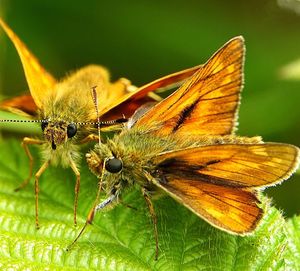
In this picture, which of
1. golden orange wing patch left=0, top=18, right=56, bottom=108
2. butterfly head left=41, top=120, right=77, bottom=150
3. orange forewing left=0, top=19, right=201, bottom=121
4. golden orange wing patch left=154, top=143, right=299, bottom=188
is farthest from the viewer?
golden orange wing patch left=0, top=18, right=56, bottom=108

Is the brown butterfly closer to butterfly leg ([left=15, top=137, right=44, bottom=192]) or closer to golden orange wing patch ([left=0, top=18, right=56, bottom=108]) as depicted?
butterfly leg ([left=15, top=137, right=44, bottom=192])

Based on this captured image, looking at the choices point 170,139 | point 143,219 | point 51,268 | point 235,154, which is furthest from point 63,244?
point 235,154

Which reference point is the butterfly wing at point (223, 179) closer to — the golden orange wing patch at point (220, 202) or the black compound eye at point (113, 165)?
the golden orange wing patch at point (220, 202)

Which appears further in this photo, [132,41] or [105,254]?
[132,41]

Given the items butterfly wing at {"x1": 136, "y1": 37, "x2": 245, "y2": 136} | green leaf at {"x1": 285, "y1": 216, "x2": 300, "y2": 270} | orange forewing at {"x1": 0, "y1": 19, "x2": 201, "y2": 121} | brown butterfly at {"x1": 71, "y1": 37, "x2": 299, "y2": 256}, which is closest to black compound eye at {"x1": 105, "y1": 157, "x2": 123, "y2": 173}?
brown butterfly at {"x1": 71, "y1": 37, "x2": 299, "y2": 256}

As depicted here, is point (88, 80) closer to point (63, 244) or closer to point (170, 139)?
point (170, 139)

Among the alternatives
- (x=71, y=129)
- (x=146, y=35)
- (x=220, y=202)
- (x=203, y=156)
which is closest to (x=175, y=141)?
(x=203, y=156)
